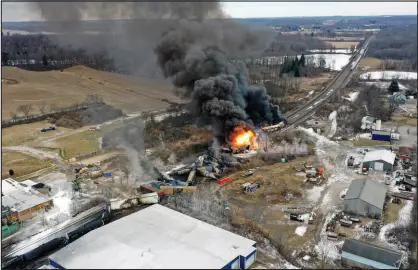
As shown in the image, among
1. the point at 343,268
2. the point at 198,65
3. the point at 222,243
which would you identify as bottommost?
the point at 343,268

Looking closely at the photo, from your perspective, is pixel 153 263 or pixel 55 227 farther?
pixel 55 227

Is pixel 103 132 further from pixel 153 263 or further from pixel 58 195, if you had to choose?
pixel 153 263

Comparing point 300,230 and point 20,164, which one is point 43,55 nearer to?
point 20,164

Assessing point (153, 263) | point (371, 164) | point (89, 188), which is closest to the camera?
point (153, 263)

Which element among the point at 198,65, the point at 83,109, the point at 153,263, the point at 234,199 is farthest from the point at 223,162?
the point at 83,109

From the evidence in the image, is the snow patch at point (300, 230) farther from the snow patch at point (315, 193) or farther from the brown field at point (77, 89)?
the brown field at point (77, 89)

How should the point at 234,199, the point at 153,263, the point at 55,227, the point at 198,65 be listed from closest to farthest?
the point at 153,263, the point at 55,227, the point at 234,199, the point at 198,65

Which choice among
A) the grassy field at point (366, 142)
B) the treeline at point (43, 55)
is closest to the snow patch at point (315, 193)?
the grassy field at point (366, 142)
